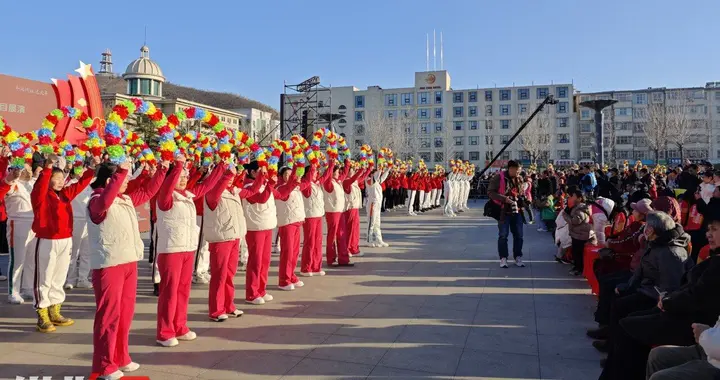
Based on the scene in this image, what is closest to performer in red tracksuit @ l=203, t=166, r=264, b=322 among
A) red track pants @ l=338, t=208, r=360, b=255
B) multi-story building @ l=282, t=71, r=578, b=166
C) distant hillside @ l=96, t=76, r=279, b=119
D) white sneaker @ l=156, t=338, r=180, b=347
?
white sneaker @ l=156, t=338, r=180, b=347

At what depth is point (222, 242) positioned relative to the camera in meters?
5.40

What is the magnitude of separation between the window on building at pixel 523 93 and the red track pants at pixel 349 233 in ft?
201

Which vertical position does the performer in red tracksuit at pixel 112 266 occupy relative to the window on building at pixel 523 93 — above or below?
below

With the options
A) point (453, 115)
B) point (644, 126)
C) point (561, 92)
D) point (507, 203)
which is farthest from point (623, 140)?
point (507, 203)

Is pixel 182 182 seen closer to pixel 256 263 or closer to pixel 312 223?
pixel 256 263

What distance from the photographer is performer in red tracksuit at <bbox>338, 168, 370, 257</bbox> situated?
350 inches

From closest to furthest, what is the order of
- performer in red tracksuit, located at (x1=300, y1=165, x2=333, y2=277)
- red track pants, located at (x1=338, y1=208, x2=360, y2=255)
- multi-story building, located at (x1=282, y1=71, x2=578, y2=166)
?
1. performer in red tracksuit, located at (x1=300, y1=165, x2=333, y2=277)
2. red track pants, located at (x1=338, y1=208, x2=360, y2=255)
3. multi-story building, located at (x1=282, y1=71, x2=578, y2=166)

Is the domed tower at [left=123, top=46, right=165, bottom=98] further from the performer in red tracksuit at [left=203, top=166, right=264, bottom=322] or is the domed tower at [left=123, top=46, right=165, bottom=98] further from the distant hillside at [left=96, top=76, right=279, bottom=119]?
the performer in red tracksuit at [left=203, top=166, right=264, bottom=322]

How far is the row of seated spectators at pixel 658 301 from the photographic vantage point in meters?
2.98

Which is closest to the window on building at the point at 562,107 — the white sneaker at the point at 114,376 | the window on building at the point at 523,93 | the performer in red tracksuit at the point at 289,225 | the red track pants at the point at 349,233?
the window on building at the point at 523,93

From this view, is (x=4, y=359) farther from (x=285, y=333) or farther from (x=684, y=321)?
(x=684, y=321)

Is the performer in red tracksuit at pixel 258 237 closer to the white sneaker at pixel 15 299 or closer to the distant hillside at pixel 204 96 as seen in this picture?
the white sneaker at pixel 15 299

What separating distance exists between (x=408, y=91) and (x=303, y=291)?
208 feet

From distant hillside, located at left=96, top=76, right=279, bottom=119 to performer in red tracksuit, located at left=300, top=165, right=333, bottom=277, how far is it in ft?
311
